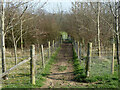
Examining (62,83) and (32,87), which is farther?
(62,83)

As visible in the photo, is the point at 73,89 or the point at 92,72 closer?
the point at 73,89

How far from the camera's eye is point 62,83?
626 cm

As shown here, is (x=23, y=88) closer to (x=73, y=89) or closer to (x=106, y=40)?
(x=73, y=89)

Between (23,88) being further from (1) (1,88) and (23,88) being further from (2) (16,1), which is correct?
(2) (16,1)

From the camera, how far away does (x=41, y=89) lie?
5.47 metres

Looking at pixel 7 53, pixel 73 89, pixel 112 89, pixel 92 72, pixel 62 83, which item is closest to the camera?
pixel 112 89

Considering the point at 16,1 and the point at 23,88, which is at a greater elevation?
the point at 16,1

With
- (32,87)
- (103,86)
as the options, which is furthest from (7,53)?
(103,86)

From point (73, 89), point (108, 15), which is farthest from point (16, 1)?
point (108, 15)

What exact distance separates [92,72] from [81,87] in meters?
1.61

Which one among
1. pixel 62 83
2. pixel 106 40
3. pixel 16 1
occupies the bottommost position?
pixel 62 83

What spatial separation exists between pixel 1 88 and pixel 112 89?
331 cm

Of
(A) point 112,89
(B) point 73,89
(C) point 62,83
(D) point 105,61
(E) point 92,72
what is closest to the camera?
(A) point 112,89

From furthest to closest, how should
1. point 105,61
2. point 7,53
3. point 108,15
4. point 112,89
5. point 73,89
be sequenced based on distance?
point 7,53, point 108,15, point 105,61, point 73,89, point 112,89
